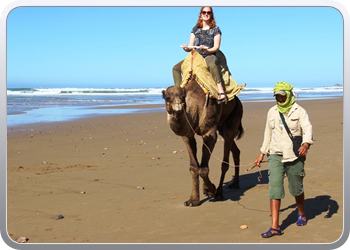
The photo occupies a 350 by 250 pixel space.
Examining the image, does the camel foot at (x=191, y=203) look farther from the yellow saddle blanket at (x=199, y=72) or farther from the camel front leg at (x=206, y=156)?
the yellow saddle blanket at (x=199, y=72)

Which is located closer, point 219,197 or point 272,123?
point 272,123

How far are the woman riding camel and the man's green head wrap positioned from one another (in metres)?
2.07

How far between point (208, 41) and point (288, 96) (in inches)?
101

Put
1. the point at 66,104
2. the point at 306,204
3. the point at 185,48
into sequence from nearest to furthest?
the point at 306,204
the point at 185,48
the point at 66,104

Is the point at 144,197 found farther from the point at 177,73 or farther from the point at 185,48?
the point at 185,48

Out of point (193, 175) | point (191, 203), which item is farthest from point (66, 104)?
point (191, 203)

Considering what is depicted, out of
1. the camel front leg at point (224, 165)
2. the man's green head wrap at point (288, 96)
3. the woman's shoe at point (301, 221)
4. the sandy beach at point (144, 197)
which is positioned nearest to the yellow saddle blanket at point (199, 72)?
the camel front leg at point (224, 165)

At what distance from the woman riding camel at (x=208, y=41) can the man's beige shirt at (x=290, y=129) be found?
2.00 m

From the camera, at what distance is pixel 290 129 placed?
616cm

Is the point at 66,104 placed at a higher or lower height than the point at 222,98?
lower

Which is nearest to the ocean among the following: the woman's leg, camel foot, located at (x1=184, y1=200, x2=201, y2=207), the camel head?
the woman's leg

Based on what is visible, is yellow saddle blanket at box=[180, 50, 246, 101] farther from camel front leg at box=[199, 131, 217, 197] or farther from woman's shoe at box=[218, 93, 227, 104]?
camel front leg at box=[199, 131, 217, 197]

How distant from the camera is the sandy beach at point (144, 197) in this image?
625cm

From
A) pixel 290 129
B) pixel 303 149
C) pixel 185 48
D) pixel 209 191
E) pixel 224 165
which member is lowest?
pixel 209 191
